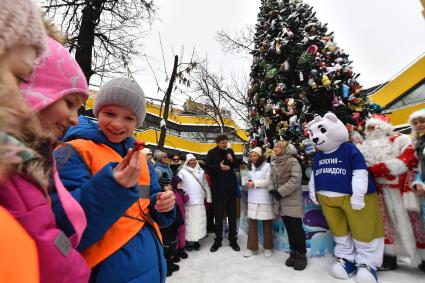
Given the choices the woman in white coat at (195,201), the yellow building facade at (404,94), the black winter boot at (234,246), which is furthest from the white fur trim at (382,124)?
the yellow building facade at (404,94)

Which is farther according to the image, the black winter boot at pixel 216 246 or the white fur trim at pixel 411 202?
the black winter boot at pixel 216 246

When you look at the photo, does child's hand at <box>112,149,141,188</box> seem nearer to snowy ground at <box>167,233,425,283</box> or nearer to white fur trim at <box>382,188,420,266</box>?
snowy ground at <box>167,233,425,283</box>

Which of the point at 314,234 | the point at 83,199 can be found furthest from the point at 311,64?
the point at 83,199

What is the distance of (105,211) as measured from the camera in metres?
1.01

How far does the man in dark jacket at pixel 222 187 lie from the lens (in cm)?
523

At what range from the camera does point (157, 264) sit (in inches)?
52.6

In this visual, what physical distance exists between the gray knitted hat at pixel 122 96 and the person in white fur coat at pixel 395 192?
3604mm

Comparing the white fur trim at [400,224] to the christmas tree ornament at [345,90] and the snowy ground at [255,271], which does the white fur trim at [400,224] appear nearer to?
the snowy ground at [255,271]

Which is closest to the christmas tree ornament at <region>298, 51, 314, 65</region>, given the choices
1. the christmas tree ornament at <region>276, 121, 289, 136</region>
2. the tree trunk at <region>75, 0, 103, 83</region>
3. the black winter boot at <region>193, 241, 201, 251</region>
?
the christmas tree ornament at <region>276, 121, 289, 136</region>

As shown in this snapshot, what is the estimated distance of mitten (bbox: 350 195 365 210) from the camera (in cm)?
343

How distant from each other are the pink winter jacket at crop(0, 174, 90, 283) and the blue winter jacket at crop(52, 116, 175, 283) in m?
0.19

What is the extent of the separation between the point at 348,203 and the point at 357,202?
190 millimetres

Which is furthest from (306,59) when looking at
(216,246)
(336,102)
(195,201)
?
(216,246)

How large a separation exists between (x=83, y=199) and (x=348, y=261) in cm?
383
